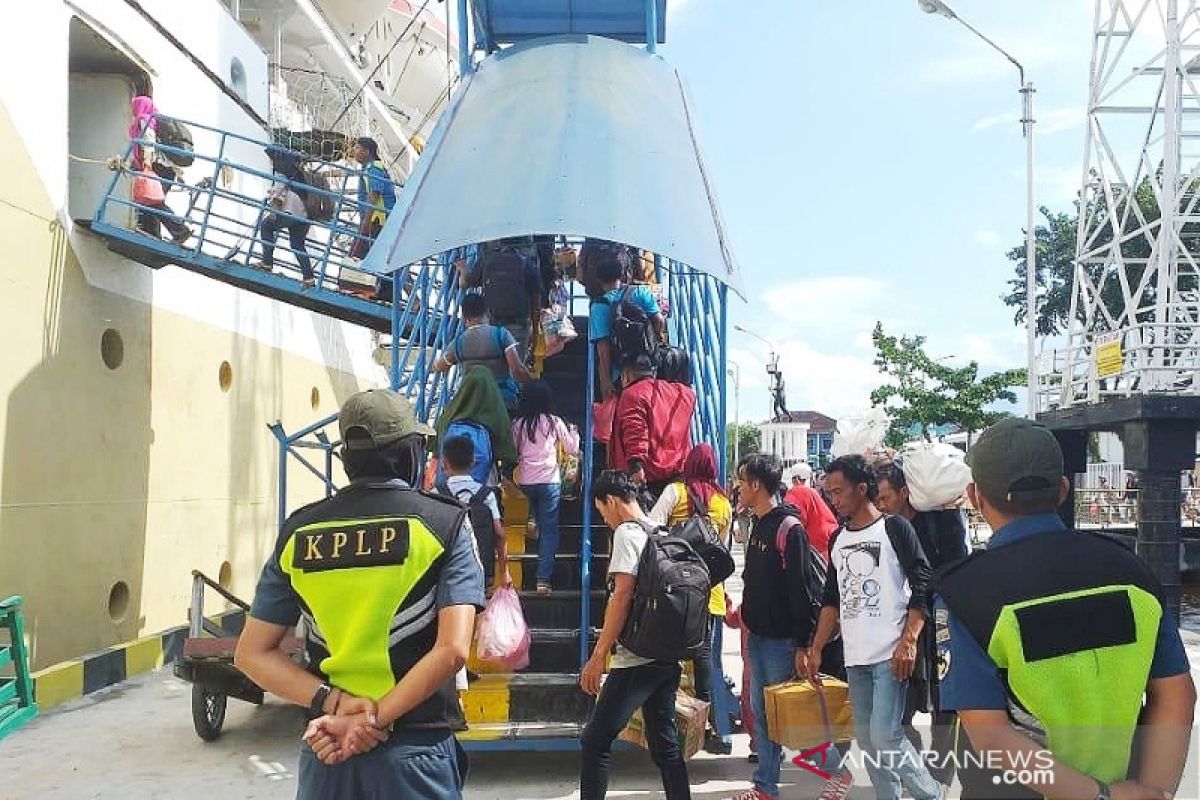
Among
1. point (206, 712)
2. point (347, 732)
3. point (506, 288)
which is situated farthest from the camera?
point (506, 288)

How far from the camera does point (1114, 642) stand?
198cm

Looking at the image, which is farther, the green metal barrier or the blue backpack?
the green metal barrier

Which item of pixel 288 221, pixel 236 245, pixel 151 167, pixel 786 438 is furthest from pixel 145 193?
pixel 786 438

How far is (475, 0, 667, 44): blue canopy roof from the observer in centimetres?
823

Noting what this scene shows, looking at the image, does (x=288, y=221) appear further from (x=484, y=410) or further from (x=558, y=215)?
(x=558, y=215)

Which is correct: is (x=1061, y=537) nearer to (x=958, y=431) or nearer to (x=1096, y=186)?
(x=1096, y=186)

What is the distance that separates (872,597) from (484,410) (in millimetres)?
2657

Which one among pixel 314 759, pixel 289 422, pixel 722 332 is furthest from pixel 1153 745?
pixel 289 422

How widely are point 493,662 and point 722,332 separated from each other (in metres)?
2.60

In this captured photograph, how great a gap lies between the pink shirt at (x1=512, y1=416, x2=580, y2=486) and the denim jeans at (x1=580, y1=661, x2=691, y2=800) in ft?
7.14

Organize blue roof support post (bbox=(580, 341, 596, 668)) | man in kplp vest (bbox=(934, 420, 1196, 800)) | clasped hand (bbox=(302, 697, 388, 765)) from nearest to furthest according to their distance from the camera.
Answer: man in kplp vest (bbox=(934, 420, 1196, 800))
clasped hand (bbox=(302, 697, 388, 765))
blue roof support post (bbox=(580, 341, 596, 668))

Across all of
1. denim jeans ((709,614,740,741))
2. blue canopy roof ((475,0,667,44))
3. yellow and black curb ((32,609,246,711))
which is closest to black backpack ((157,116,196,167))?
blue canopy roof ((475,0,667,44))

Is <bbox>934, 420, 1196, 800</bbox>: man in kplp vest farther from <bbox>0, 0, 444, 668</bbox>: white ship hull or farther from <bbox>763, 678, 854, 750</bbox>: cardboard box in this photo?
<bbox>0, 0, 444, 668</bbox>: white ship hull

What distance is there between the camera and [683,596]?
150 inches
